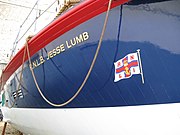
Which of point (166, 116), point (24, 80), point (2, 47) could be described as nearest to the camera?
point (166, 116)

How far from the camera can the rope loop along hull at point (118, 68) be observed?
199 centimetres

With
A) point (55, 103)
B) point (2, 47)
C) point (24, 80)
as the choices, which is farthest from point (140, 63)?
point (2, 47)

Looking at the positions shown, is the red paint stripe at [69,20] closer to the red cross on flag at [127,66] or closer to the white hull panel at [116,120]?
the red cross on flag at [127,66]

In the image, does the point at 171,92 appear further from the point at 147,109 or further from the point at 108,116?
the point at 108,116

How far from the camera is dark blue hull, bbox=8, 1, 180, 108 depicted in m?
2.00

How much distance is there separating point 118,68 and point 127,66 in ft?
0.31

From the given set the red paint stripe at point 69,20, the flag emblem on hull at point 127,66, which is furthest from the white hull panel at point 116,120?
the red paint stripe at point 69,20

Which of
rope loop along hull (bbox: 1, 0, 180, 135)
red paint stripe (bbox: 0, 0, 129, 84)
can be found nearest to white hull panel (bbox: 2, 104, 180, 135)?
rope loop along hull (bbox: 1, 0, 180, 135)

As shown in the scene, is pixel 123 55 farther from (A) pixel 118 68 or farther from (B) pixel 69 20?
(B) pixel 69 20

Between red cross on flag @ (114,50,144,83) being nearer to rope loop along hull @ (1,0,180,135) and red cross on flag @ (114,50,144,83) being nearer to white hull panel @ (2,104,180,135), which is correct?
rope loop along hull @ (1,0,180,135)

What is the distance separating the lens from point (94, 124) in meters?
2.34

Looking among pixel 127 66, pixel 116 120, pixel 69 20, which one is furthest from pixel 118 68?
pixel 69 20

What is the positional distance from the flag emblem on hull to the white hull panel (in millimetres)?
276

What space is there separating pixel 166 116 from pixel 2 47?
690 centimetres
